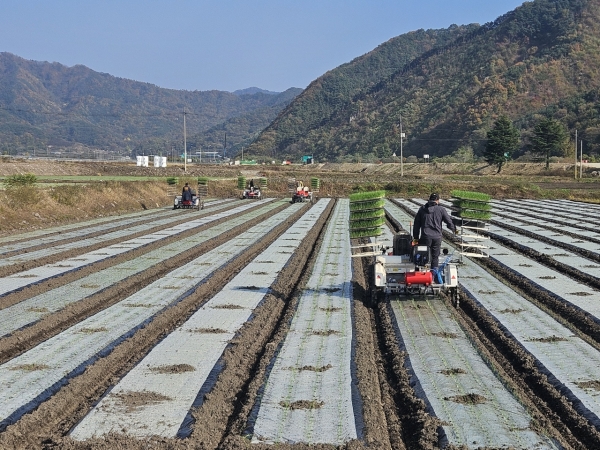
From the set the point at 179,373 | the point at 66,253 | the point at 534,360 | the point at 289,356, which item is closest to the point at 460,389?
the point at 534,360

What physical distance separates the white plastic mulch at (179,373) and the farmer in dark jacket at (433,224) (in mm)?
2957

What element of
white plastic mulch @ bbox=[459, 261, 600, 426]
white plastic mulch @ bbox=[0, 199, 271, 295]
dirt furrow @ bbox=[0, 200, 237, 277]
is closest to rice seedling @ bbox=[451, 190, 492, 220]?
white plastic mulch @ bbox=[459, 261, 600, 426]

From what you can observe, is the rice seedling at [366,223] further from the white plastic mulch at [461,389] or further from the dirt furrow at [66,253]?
the dirt furrow at [66,253]

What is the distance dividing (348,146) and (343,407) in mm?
124117

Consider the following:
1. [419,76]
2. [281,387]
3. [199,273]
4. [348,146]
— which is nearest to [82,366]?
[281,387]

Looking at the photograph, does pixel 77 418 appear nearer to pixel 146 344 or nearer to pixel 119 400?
pixel 119 400

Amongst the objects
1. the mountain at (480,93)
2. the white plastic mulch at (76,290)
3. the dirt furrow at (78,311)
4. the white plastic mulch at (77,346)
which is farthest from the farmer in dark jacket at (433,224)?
the mountain at (480,93)

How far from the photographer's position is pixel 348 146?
129375 mm

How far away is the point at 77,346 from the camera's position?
8.83 m

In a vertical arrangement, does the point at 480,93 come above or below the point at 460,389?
above

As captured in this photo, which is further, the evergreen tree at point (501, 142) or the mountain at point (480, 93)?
the mountain at point (480, 93)

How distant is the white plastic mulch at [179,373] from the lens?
6203 mm

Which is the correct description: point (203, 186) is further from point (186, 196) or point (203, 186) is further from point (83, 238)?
point (83, 238)

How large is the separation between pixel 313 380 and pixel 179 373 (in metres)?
1.48
